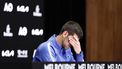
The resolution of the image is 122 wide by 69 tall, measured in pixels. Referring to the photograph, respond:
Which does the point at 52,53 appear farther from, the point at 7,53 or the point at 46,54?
the point at 7,53

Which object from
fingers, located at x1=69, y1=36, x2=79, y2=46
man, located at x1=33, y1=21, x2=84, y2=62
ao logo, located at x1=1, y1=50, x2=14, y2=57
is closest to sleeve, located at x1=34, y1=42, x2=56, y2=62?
man, located at x1=33, y1=21, x2=84, y2=62

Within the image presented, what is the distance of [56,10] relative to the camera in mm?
5293

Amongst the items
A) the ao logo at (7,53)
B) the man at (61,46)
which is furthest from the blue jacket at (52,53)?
the ao logo at (7,53)

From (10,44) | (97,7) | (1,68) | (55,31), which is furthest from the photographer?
(97,7)

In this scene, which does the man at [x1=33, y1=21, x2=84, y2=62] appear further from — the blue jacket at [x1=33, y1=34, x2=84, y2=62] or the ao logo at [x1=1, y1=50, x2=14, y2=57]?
the ao logo at [x1=1, y1=50, x2=14, y2=57]

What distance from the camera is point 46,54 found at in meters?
3.32

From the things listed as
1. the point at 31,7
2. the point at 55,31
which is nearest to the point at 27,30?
the point at 31,7

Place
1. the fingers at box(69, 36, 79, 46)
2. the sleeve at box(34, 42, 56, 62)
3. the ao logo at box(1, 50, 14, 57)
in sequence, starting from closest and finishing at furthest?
the sleeve at box(34, 42, 56, 62), the fingers at box(69, 36, 79, 46), the ao logo at box(1, 50, 14, 57)

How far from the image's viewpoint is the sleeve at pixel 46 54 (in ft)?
10.8

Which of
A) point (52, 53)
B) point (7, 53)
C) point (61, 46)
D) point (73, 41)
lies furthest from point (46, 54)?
point (7, 53)

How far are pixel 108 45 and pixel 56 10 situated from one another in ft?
3.31

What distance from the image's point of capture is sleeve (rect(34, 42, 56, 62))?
129 inches

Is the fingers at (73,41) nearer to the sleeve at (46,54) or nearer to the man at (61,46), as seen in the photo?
the man at (61,46)

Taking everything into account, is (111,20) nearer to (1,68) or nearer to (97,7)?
(97,7)
